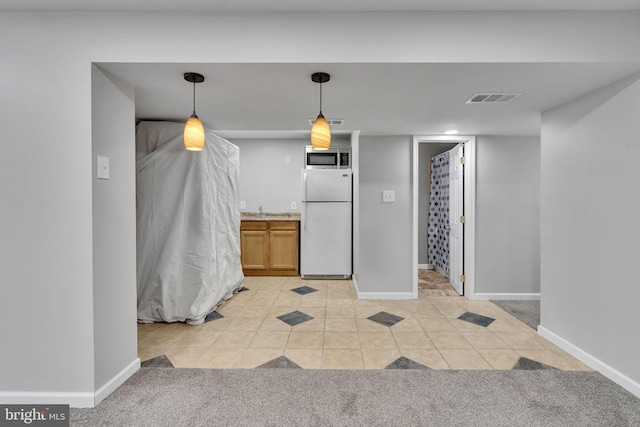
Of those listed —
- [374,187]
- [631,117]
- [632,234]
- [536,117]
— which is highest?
[536,117]

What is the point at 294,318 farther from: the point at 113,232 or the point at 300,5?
the point at 300,5

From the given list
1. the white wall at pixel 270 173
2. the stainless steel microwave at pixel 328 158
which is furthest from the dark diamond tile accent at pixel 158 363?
the stainless steel microwave at pixel 328 158

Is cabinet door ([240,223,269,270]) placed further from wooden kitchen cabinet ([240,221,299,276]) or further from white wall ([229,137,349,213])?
white wall ([229,137,349,213])

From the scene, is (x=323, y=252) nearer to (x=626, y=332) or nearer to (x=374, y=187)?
(x=374, y=187)

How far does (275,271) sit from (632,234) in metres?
3.85

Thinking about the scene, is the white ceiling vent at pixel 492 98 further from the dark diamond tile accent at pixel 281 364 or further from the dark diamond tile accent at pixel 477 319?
the dark diamond tile accent at pixel 281 364

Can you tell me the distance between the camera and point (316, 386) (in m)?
1.79

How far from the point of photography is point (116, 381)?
5.82 ft

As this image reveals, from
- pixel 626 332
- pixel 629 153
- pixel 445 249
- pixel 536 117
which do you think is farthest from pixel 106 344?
pixel 445 249

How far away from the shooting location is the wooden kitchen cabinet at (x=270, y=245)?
176 inches

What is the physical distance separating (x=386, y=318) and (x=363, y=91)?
2.12m

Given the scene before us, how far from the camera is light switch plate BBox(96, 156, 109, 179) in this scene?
165 centimetres

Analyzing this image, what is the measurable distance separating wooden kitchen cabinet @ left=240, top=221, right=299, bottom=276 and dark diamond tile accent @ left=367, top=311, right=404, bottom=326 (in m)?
1.81

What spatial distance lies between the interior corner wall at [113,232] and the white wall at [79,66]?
1.9 inches
